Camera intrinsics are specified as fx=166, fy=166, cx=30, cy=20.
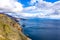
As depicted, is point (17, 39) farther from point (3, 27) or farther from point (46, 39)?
point (46, 39)

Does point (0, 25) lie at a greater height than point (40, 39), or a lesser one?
greater

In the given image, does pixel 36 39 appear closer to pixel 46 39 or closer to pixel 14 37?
pixel 46 39

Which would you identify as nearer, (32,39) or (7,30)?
(7,30)

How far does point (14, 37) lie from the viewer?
125562mm

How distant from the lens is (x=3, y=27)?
130875 mm

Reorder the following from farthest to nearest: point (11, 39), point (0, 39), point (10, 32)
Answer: point (10, 32), point (11, 39), point (0, 39)

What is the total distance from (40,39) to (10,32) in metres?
69.2

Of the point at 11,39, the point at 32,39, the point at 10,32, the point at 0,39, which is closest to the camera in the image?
the point at 0,39

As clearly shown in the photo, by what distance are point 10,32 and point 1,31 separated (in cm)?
792

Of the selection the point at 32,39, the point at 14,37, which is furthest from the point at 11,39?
the point at 32,39

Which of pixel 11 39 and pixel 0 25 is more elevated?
pixel 0 25

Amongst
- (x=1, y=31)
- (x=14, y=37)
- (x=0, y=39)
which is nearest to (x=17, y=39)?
(x=14, y=37)

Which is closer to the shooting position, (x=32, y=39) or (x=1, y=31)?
(x=1, y=31)

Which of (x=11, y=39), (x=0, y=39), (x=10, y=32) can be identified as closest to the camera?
(x=0, y=39)
